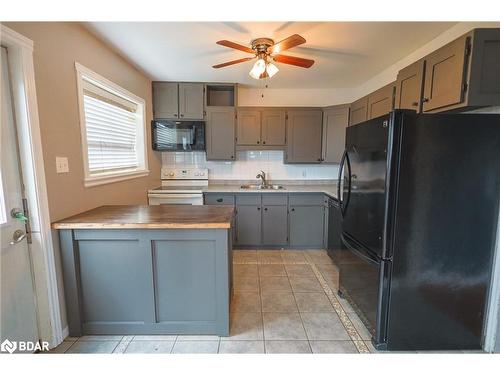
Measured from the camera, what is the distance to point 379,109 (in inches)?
98.7

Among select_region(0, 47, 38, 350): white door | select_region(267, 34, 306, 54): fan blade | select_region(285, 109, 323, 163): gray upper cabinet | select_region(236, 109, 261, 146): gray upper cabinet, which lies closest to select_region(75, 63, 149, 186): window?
select_region(0, 47, 38, 350): white door

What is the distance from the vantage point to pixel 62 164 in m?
1.68

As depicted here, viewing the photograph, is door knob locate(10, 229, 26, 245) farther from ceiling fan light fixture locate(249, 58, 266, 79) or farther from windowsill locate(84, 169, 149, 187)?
ceiling fan light fixture locate(249, 58, 266, 79)

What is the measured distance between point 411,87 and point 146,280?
2618 mm

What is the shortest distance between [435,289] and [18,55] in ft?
9.70

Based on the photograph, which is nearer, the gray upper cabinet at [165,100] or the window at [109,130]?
the window at [109,130]

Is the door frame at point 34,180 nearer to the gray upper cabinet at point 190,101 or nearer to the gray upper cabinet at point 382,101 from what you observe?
the gray upper cabinet at point 190,101

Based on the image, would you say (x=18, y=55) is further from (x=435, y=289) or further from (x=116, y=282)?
(x=435, y=289)

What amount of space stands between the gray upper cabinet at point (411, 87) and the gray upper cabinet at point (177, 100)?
2.47 metres

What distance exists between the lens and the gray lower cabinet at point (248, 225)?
329 centimetres

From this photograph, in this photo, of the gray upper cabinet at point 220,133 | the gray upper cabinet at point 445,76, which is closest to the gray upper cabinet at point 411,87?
the gray upper cabinet at point 445,76

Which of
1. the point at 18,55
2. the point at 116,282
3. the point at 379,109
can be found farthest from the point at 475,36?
the point at 116,282

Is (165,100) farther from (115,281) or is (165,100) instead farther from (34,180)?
(115,281)
